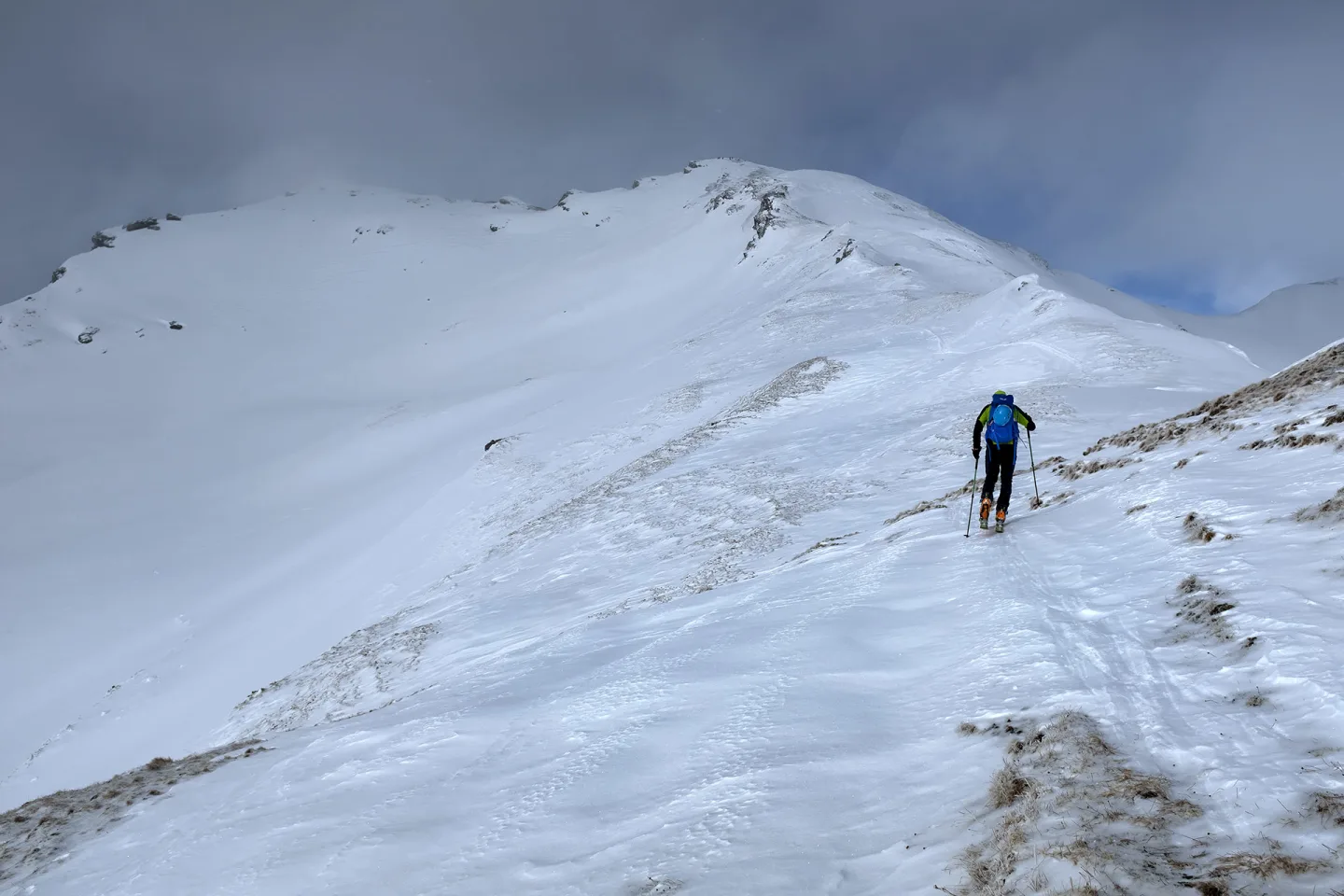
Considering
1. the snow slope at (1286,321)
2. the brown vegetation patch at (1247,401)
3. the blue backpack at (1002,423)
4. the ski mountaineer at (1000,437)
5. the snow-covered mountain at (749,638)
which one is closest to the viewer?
the snow-covered mountain at (749,638)

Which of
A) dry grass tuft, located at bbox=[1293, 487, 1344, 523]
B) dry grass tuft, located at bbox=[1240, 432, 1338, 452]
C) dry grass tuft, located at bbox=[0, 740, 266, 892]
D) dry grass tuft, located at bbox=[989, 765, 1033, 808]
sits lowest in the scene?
dry grass tuft, located at bbox=[989, 765, 1033, 808]

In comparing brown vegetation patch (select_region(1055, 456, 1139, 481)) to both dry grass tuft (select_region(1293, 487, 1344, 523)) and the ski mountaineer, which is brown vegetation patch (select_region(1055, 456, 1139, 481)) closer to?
the ski mountaineer

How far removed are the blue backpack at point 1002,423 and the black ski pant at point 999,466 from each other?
4.8 inches

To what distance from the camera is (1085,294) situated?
3642 inches

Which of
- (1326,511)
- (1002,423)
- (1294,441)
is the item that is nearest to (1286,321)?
(1294,441)

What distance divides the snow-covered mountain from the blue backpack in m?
1.52

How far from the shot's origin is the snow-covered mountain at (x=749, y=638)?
4852 mm

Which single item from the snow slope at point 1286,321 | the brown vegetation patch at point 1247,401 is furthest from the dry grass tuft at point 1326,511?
the snow slope at point 1286,321

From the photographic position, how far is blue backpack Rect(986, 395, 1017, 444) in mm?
12930

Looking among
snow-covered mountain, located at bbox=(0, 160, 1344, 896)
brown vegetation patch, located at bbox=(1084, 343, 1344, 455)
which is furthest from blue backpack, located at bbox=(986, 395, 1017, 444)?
brown vegetation patch, located at bbox=(1084, 343, 1344, 455)

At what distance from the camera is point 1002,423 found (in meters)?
13.0

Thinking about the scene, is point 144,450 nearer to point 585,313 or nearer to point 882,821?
point 585,313

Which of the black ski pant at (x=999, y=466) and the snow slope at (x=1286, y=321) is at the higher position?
the snow slope at (x=1286, y=321)

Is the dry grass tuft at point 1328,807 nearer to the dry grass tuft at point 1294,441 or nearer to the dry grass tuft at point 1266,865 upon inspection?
the dry grass tuft at point 1266,865
